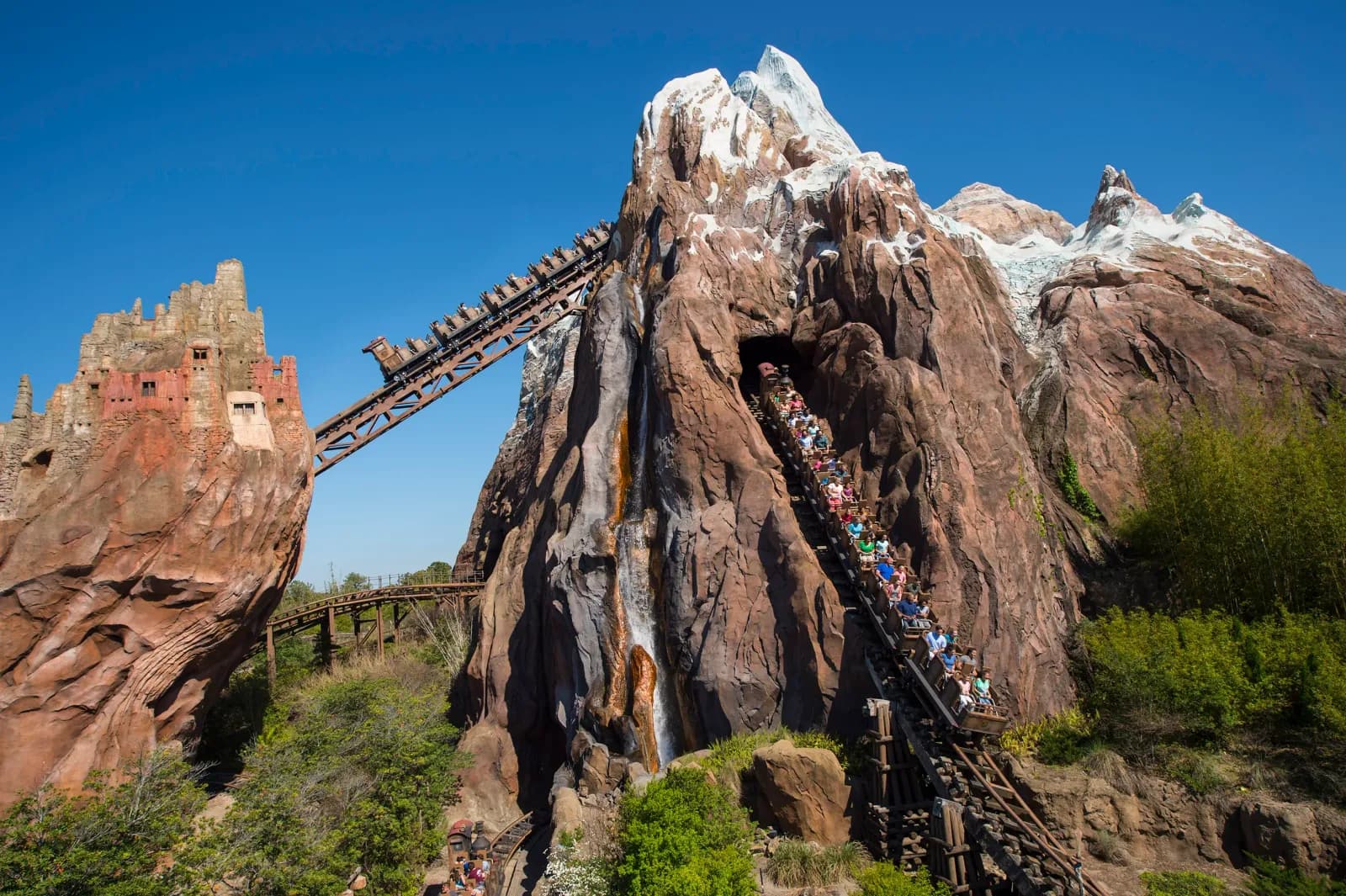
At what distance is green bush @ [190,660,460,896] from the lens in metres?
13.5

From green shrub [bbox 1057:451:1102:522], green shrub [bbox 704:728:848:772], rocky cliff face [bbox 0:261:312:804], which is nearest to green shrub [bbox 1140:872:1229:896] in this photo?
green shrub [bbox 704:728:848:772]

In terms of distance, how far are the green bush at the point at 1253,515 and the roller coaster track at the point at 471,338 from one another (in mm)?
20876

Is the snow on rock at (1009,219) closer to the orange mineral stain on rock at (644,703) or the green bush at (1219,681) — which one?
the green bush at (1219,681)

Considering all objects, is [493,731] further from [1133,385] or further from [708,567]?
[1133,385]

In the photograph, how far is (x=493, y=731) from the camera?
22531mm

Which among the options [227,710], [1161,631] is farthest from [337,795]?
[1161,631]

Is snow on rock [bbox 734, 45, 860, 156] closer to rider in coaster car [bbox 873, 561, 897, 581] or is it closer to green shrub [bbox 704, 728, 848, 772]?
rider in coaster car [bbox 873, 561, 897, 581]

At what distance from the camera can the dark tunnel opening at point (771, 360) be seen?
2291cm

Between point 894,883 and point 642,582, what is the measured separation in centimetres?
926

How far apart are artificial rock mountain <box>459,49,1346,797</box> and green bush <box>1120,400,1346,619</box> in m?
2.05

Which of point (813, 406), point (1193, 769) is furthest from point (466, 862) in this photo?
point (1193, 769)

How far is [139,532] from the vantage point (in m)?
19.1

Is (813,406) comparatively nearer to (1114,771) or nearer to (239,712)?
(1114,771)

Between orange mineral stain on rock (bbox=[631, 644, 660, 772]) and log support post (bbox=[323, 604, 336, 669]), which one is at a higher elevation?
log support post (bbox=[323, 604, 336, 669])
